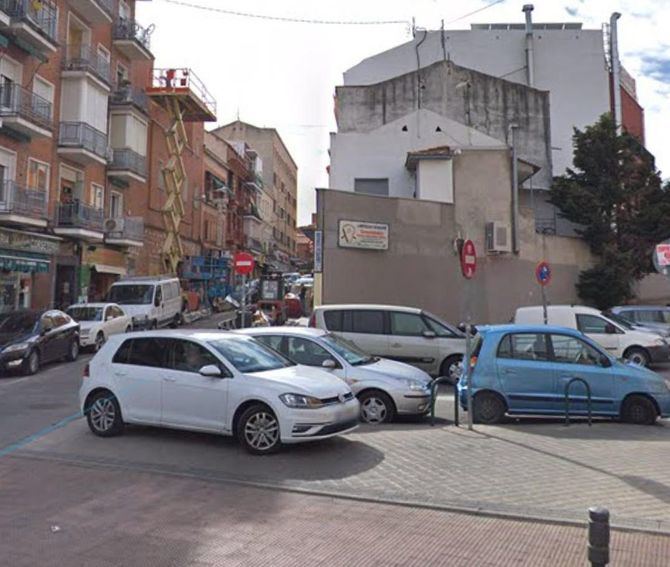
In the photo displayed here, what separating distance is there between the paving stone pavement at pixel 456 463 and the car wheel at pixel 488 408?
37 cm

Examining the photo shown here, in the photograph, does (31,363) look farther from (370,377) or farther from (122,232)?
(122,232)

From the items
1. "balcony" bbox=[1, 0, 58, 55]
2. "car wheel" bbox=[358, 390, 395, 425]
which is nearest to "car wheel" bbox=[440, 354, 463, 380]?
"car wheel" bbox=[358, 390, 395, 425]

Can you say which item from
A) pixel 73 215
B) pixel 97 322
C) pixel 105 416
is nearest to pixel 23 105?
pixel 73 215

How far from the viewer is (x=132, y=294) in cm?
2636

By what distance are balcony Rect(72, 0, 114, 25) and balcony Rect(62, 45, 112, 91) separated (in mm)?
1461

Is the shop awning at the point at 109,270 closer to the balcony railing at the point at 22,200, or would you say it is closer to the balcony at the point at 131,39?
the balcony railing at the point at 22,200

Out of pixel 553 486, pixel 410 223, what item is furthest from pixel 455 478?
pixel 410 223

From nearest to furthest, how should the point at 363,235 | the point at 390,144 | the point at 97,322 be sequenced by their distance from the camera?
the point at 97,322 → the point at 363,235 → the point at 390,144

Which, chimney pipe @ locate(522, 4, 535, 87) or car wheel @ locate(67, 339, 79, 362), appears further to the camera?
chimney pipe @ locate(522, 4, 535, 87)

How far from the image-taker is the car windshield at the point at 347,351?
10.5m

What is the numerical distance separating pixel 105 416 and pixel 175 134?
34.3 metres

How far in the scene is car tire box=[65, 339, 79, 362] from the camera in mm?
18828

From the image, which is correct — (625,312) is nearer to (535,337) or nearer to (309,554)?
(535,337)

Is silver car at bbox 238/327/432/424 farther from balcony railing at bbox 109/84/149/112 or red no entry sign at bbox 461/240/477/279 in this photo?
balcony railing at bbox 109/84/149/112
